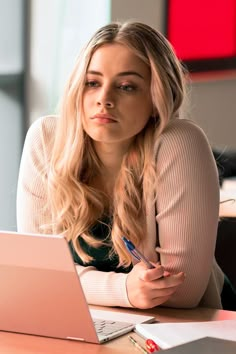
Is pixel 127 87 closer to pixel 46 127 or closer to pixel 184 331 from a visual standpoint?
pixel 46 127

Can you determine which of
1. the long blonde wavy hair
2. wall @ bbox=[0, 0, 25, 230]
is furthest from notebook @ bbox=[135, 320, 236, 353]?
wall @ bbox=[0, 0, 25, 230]

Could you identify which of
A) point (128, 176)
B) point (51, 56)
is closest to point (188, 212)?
point (128, 176)

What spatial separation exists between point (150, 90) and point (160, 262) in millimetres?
427

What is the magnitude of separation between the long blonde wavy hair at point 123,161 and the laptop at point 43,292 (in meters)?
0.46

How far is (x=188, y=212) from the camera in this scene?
206 cm

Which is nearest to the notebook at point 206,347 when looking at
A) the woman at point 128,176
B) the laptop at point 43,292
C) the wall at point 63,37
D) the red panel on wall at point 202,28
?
the laptop at point 43,292

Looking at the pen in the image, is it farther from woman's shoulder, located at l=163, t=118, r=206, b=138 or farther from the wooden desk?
woman's shoulder, located at l=163, t=118, r=206, b=138

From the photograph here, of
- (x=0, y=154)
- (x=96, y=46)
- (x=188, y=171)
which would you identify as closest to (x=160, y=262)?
(x=188, y=171)

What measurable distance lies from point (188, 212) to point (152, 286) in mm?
266

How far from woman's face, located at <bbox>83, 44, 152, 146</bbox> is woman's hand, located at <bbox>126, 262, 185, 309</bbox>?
1.17 ft

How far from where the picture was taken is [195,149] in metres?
2.12

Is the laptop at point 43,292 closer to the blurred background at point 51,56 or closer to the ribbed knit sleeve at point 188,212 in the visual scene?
the ribbed knit sleeve at point 188,212

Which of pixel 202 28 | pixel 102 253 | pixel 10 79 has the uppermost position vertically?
pixel 102 253

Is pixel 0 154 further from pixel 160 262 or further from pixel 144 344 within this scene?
pixel 144 344
